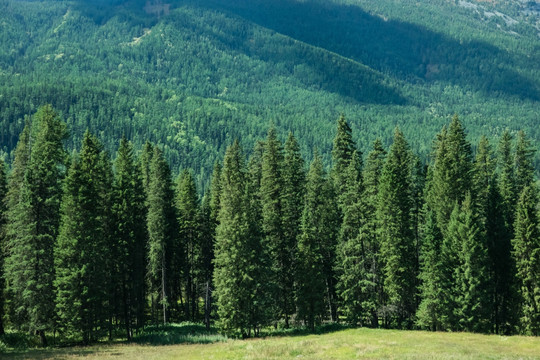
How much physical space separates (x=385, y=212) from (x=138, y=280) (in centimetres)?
2565

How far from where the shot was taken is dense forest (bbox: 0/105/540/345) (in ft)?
155

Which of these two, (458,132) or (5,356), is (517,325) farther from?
(5,356)

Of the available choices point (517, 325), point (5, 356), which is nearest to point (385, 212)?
point (517, 325)

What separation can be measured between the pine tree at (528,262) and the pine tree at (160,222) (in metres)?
34.3

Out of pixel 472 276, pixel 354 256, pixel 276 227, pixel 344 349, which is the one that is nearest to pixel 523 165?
pixel 472 276

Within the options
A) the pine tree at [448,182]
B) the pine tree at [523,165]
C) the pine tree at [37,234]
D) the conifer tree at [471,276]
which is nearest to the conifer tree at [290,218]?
the pine tree at [448,182]

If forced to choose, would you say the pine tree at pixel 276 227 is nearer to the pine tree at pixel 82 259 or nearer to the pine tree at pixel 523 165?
the pine tree at pixel 82 259

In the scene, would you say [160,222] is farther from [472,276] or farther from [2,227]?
[472,276]

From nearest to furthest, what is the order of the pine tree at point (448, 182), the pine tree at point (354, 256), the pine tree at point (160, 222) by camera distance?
the pine tree at point (354, 256)
the pine tree at point (448, 182)
the pine tree at point (160, 222)

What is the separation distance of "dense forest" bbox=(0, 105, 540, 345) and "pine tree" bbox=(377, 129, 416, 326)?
0.53 feet

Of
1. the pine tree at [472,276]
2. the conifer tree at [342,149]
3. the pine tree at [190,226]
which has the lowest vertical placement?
the pine tree at [190,226]

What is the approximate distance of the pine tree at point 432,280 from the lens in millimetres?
53469

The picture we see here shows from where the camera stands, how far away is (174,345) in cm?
4725

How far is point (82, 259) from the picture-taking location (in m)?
46.2
